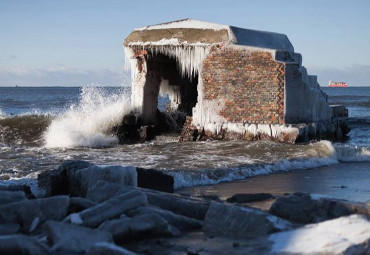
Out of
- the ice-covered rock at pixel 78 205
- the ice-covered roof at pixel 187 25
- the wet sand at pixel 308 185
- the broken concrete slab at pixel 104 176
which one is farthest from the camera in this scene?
the ice-covered roof at pixel 187 25

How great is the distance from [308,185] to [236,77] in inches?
239

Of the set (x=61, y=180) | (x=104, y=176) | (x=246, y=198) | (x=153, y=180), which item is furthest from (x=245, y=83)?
(x=104, y=176)

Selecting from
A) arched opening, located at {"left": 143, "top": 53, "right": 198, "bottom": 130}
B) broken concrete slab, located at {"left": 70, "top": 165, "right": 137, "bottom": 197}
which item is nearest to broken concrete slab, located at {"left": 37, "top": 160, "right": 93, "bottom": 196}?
broken concrete slab, located at {"left": 70, "top": 165, "right": 137, "bottom": 197}

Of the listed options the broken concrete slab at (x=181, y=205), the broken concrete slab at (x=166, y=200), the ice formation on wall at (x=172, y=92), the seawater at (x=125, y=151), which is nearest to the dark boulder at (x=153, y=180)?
the broken concrete slab at (x=166, y=200)

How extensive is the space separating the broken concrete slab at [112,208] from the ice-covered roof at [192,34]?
10581mm

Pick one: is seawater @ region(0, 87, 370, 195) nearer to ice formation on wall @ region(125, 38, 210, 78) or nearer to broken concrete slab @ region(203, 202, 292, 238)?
ice formation on wall @ region(125, 38, 210, 78)

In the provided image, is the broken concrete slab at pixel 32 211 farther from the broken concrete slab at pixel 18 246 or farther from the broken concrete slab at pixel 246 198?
the broken concrete slab at pixel 246 198

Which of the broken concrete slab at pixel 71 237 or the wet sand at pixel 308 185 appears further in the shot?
the wet sand at pixel 308 185

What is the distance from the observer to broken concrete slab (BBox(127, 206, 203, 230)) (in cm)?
590

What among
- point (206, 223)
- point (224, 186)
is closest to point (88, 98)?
point (224, 186)

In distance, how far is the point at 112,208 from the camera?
19.3ft

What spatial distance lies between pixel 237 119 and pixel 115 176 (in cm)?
887

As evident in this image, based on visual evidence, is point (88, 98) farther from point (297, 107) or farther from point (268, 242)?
point (268, 242)

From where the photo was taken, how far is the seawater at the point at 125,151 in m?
11.7
